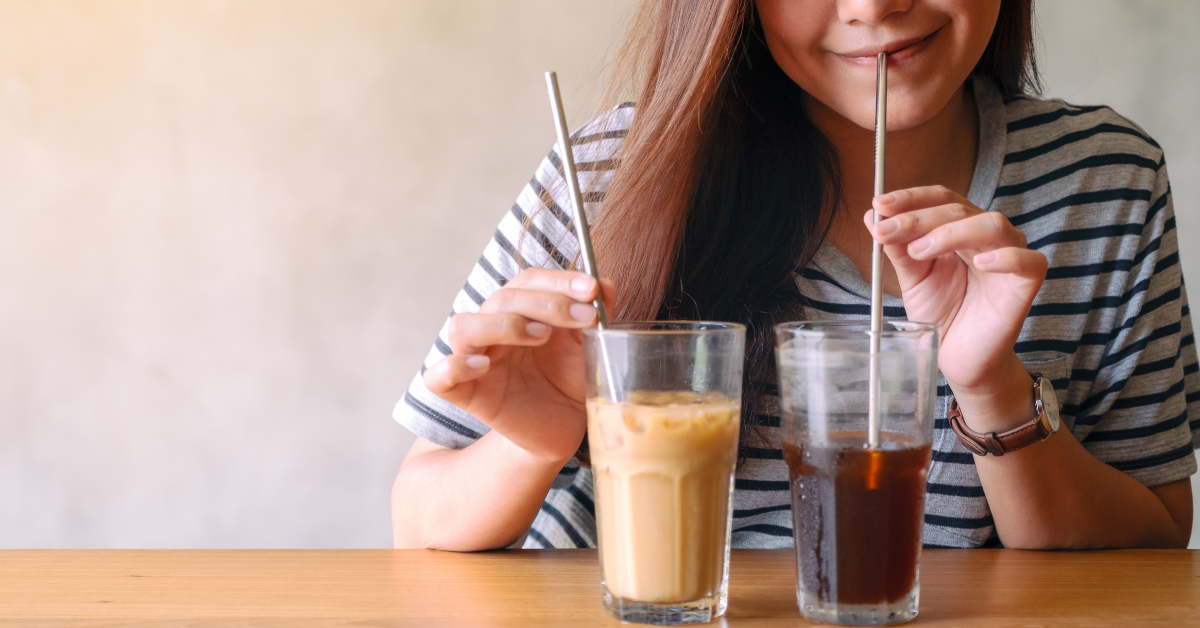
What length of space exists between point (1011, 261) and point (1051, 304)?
480 mm

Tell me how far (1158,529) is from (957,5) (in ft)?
2.13

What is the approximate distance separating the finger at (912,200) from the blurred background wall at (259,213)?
149cm

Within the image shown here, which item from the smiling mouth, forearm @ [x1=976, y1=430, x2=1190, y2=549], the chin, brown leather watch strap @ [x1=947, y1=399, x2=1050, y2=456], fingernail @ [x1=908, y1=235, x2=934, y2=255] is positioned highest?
the smiling mouth

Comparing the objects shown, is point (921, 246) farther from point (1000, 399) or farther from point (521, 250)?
point (521, 250)

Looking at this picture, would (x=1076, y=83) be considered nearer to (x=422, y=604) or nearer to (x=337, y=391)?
(x=337, y=391)

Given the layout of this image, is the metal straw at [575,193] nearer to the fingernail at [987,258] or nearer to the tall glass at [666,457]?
the tall glass at [666,457]

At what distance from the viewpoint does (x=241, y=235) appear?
225 centimetres

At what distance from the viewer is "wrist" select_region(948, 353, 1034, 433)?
2.77ft

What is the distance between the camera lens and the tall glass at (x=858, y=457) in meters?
0.62

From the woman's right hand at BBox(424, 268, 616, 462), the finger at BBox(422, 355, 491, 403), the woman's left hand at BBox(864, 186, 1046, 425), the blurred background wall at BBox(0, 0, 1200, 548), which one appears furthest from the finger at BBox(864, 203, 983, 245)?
the blurred background wall at BBox(0, 0, 1200, 548)

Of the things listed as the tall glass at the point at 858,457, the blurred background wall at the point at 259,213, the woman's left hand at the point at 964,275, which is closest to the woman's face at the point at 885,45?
the woman's left hand at the point at 964,275

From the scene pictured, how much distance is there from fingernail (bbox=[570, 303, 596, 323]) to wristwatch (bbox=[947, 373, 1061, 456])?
0.42 meters

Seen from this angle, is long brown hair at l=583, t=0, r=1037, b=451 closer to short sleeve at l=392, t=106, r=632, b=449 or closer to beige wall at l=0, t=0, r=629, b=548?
short sleeve at l=392, t=106, r=632, b=449

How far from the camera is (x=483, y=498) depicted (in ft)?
2.99
